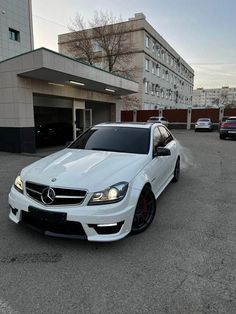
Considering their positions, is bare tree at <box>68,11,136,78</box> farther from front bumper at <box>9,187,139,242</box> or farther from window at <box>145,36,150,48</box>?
front bumper at <box>9,187,139,242</box>

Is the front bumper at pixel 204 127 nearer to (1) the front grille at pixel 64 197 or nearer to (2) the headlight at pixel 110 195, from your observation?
(2) the headlight at pixel 110 195

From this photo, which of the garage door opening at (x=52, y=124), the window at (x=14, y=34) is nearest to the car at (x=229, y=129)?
the garage door opening at (x=52, y=124)

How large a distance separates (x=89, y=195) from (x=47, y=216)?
1.83 feet

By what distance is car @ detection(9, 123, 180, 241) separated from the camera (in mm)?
3133

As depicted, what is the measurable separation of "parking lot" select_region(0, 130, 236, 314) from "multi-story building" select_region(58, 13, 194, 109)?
1330 inches

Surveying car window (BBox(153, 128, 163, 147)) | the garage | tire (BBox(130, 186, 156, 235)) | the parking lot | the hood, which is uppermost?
the garage

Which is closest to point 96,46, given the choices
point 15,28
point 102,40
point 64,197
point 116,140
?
point 102,40

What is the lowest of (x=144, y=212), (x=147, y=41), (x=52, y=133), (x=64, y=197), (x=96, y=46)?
(x=144, y=212)

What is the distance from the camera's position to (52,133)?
50.5 ft

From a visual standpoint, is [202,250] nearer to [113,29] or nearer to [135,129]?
[135,129]

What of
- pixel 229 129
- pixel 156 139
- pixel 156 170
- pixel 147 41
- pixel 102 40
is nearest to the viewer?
pixel 156 170

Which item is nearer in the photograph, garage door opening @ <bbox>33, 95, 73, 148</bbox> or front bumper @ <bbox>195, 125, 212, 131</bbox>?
A: garage door opening @ <bbox>33, 95, 73, 148</bbox>

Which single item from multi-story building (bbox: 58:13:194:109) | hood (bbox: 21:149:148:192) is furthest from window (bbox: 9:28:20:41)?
hood (bbox: 21:149:148:192)

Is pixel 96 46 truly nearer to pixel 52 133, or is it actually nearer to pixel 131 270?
pixel 52 133
